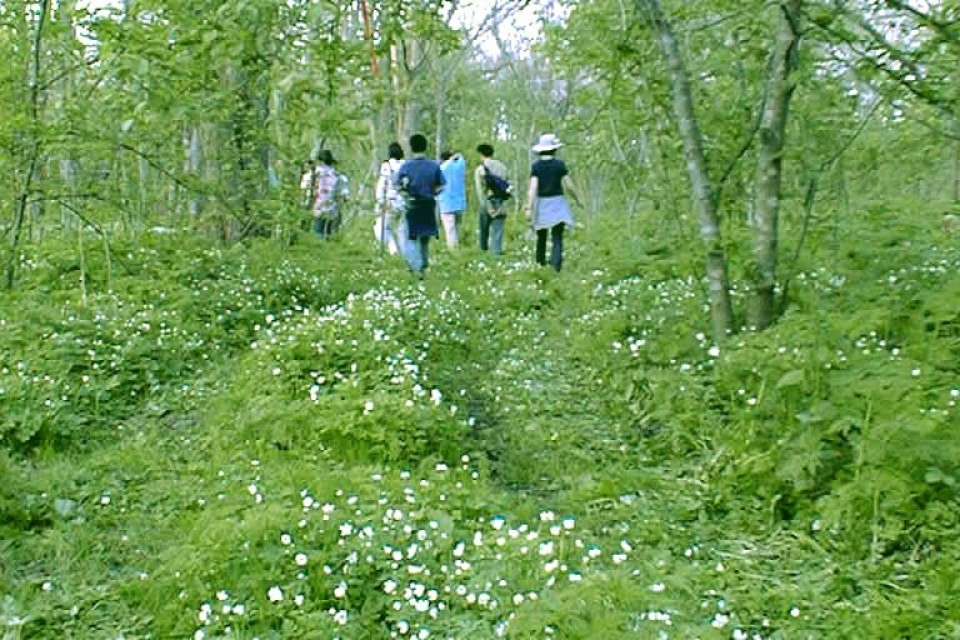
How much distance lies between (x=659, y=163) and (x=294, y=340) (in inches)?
156

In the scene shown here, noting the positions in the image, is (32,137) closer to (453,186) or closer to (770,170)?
(770,170)

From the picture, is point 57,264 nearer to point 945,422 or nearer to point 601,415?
point 601,415

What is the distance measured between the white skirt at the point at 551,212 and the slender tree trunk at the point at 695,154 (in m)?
5.83

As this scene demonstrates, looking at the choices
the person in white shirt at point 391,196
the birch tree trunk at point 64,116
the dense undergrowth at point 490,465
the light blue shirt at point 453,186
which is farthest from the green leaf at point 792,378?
the light blue shirt at point 453,186

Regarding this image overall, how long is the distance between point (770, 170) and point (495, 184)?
26.6 feet

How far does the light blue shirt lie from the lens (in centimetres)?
1598

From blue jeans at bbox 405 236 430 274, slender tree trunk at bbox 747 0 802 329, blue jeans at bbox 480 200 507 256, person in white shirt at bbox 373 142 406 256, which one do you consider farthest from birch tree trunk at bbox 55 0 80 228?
blue jeans at bbox 480 200 507 256

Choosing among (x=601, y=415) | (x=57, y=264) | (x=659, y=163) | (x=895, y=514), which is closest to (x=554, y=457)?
(x=601, y=415)

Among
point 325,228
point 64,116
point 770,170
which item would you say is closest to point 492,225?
point 325,228

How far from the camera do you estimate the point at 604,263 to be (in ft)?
43.7

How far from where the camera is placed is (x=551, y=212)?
13.0m

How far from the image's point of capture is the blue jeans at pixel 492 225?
1516 cm

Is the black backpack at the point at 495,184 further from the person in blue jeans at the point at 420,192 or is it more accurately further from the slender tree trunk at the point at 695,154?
the slender tree trunk at the point at 695,154

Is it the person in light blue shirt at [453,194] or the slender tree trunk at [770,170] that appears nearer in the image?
the slender tree trunk at [770,170]
